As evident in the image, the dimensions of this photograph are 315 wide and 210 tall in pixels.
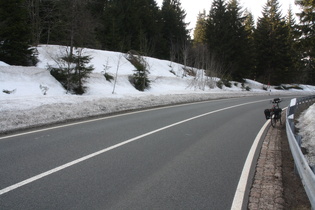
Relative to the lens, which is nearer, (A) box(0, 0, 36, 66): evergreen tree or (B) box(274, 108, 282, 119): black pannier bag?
(B) box(274, 108, 282, 119): black pannier bag

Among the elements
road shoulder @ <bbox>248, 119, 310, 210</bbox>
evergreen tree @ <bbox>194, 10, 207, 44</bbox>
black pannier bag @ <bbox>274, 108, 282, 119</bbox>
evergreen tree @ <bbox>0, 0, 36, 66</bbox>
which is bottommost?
road shoulder @ <bbox>248, 119, 310, 210</bbox>

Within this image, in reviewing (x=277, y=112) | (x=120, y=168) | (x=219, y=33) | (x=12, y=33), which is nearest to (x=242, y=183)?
(x=120, y=168)

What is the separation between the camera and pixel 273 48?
53625 mm

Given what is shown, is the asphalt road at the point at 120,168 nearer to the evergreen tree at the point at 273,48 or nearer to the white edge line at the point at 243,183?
the white edge line at the point at 243,183

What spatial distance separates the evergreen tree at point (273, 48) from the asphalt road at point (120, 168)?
2037 inches

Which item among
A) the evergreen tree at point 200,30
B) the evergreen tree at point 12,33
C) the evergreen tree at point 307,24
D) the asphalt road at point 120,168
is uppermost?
the evergreen tree at point 200,30

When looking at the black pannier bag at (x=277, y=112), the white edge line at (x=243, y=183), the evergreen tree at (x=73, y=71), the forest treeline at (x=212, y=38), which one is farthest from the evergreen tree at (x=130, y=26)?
the white edge line at (x=243, y=183)

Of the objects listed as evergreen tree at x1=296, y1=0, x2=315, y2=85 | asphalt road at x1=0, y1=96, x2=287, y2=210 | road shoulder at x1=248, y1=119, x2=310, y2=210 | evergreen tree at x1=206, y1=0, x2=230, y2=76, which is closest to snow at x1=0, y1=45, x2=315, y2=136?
asphalt road at x1=0, y1=96, x2=287, y2=210

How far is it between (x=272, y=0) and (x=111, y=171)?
6425 cm

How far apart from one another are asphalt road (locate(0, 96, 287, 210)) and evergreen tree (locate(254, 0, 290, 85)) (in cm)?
5175

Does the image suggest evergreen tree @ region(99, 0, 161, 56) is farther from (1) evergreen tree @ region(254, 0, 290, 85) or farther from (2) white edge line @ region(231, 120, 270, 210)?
(2) white edge line @ region(231, 120, 270, 210)

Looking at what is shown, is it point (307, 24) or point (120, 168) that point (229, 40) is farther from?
point (120, 168)

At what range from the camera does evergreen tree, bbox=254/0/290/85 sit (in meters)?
53.5

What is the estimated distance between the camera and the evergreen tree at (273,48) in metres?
53.5
